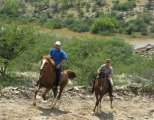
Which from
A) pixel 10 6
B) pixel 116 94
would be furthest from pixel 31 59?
pixel 10 6

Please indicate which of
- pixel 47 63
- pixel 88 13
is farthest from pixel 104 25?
pixel 47 63

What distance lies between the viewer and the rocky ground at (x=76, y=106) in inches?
560

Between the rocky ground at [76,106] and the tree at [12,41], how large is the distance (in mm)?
4120

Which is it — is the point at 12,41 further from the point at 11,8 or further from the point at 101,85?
the point at 11,8

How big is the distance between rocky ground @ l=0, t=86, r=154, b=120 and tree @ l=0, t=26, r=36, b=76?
13.5 ft

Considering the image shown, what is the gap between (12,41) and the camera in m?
21.2

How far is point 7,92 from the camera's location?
639 inches

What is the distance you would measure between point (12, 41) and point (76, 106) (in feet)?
20.1

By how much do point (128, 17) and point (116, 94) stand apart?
7350cm

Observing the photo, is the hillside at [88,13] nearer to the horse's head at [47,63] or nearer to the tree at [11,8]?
the tree at [11,8]

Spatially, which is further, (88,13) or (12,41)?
(88,13)

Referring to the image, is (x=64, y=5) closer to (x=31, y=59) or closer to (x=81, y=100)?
(x=31, y=59)

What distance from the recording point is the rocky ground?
14234 millimetres

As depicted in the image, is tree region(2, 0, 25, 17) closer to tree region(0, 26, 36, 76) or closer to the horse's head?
tree region(0, 26, 36, 76)
